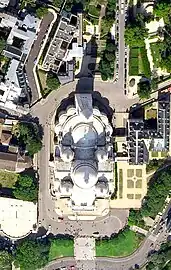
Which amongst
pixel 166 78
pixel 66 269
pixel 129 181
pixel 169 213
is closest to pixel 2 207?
pixel 66 269

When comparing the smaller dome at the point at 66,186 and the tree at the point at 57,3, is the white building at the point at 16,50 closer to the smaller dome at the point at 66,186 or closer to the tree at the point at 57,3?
the tree at the point at 57,3

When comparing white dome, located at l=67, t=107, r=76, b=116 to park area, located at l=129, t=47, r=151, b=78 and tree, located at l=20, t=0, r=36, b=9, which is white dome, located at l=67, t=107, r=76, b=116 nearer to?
park area, located at l=129, t=47, r=151, b=78

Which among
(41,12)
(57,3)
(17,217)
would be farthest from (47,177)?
(57,3)

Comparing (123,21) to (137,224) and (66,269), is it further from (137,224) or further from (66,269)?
(66,269)

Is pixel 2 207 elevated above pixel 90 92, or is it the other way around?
pixel 90 92

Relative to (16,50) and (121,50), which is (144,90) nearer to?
(121,50)
